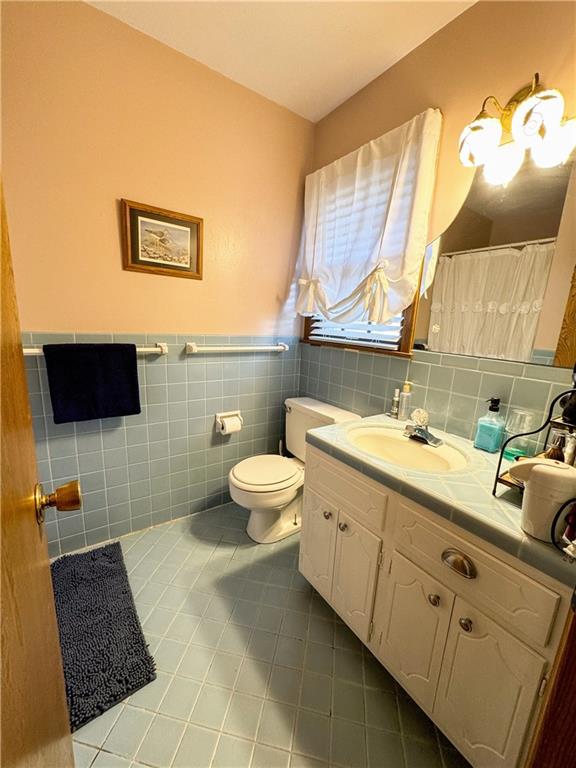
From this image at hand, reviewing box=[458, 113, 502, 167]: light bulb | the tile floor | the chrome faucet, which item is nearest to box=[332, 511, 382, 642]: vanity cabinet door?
the tile floor

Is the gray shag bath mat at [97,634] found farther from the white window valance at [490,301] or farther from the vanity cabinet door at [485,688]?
the white window valance at [490,301]

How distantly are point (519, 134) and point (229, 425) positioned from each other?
1.81 metres

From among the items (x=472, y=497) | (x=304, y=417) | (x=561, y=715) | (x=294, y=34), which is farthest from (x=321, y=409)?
(x=294, y=34)

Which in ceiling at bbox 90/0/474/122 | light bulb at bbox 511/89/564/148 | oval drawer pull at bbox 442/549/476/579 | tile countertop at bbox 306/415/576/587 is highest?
ceiling at bbox 90/0/474/122

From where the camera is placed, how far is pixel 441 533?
0.83 metres

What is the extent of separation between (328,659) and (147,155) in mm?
2332

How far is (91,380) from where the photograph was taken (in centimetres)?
145

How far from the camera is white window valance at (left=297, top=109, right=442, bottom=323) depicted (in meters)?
1.33

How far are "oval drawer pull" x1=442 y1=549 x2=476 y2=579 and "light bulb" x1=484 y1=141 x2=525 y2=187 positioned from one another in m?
1.28

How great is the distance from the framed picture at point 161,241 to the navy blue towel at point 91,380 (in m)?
0.44

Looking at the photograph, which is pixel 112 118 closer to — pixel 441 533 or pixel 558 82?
pixel 558 82

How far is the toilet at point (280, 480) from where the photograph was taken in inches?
62.9

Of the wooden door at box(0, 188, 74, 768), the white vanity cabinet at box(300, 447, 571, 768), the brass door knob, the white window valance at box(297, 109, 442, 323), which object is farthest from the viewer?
the white window valance at box(297, 109, 442, 323)

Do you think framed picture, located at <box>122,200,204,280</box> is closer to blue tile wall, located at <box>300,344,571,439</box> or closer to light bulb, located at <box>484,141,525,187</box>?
blue tile wall, located at <box>300,344,571,439</box>
